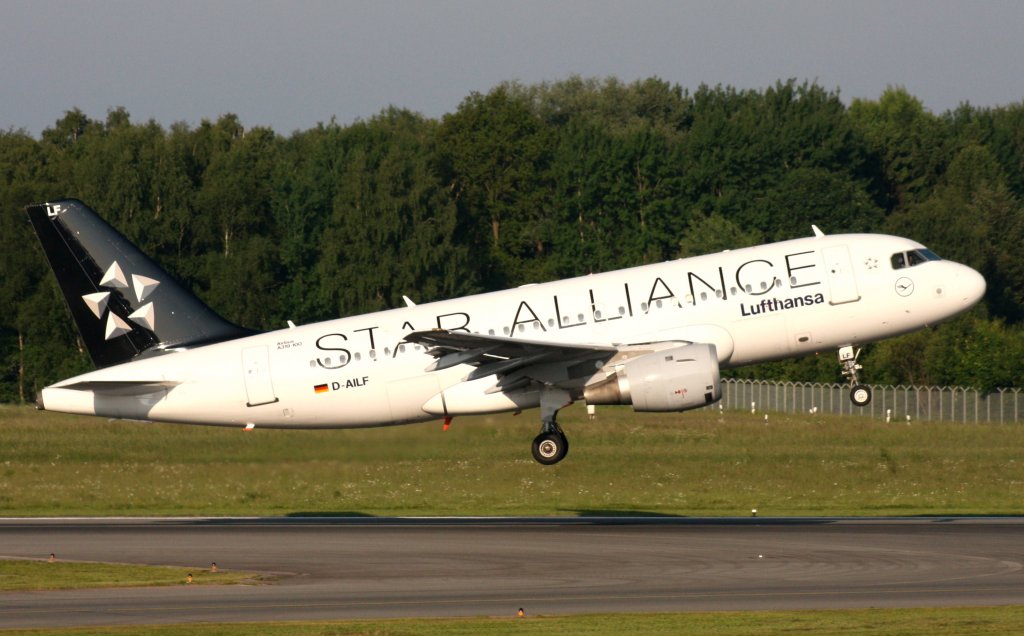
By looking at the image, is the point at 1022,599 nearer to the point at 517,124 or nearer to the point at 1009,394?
the point at 1009,394

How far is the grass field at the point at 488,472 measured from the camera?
148 feet

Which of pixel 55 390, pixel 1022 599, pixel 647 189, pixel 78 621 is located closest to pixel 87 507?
pixel 55 390

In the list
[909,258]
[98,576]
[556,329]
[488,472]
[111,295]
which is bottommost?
[98,576]

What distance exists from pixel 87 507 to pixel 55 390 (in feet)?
40.8

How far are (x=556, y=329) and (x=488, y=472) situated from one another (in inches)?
720

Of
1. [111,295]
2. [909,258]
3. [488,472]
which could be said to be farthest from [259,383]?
[488,472]

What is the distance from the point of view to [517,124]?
127188 millimetres

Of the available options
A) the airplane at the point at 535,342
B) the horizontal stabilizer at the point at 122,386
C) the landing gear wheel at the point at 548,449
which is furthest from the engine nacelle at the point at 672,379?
the horizontal stabilizer at the point at 122,386

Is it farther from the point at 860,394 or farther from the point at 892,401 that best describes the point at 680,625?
the point at 892,401

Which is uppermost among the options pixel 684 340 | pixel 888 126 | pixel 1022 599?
pixel 888 126

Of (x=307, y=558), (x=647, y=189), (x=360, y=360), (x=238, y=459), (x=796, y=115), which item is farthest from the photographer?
(x=796, y=115)

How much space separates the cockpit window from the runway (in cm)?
697

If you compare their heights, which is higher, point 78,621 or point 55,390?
point 55,390

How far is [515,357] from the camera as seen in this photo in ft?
122
